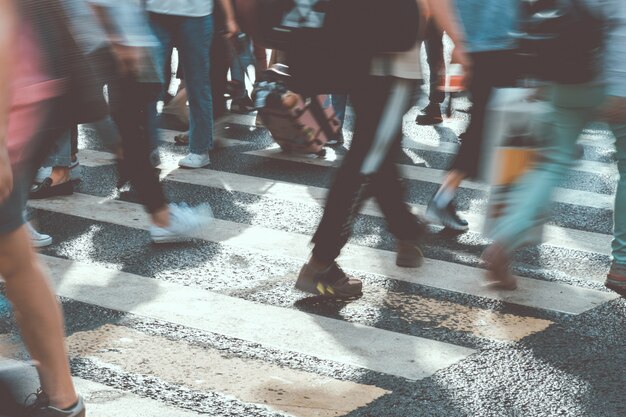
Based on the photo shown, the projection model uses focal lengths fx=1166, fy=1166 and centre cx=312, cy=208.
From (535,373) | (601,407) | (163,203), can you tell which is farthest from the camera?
(163,203)

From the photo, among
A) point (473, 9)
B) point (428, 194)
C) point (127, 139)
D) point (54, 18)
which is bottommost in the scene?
point (428, 194)

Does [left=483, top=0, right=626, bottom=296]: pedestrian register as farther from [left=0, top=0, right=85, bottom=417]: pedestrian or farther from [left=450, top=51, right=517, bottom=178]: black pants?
[left=0, top=0, right=85, bottom=417]: pedestrian

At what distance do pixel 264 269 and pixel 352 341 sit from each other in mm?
1143

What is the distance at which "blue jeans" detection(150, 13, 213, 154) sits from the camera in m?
7.57

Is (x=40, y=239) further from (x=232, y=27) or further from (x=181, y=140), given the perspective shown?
(x=181, y=140)

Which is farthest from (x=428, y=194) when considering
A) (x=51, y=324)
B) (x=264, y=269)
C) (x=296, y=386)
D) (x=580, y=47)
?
(x=51, y=324)

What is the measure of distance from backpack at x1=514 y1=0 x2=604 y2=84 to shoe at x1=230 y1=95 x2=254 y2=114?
219 inches

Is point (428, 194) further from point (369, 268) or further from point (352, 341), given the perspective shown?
point (352, 341)

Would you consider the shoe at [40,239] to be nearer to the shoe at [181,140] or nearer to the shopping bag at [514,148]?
the shopping bag at [514,148]

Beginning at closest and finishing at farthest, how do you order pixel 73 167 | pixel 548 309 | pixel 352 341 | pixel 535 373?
pixel 535 373, pixel 352 341, pixel 548 309, pixel 73 167

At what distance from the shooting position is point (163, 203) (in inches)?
226

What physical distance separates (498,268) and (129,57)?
2107mm

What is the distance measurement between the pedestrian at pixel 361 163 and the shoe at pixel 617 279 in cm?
111

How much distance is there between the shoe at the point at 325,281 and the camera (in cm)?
521
